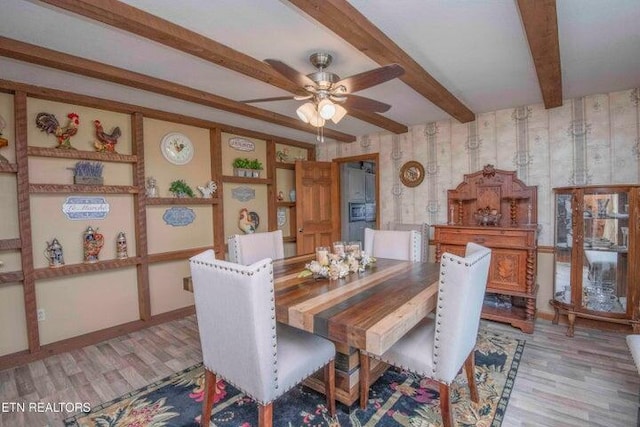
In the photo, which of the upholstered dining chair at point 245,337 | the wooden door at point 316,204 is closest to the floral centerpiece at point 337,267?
the upholstered dining chair at point 245,337

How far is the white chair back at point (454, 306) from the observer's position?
1.48m

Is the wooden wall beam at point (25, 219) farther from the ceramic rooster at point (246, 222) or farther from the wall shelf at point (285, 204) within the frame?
the wall shelf at point (285, 204)

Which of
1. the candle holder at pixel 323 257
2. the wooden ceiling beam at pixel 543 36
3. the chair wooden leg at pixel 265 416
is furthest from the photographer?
the candle holder at pixel 323 257

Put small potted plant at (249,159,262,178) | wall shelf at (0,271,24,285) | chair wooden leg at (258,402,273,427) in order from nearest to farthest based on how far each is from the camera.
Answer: chair wooden leg at (258,402,273,427) → wall shelf at (0,271,24,285) → small potted plant at (249,159,262,178)

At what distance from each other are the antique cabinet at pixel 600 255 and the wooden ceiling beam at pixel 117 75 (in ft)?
10.4

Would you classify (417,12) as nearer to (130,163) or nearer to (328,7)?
(328,7)

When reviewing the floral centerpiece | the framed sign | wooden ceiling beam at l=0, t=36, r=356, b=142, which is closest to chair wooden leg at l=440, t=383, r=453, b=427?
the floral centerpiece

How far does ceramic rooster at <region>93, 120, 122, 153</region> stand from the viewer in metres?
3.00

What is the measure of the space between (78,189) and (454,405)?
3457 mm

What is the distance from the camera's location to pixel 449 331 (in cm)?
154

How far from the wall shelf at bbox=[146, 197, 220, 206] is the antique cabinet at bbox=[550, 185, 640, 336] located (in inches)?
148

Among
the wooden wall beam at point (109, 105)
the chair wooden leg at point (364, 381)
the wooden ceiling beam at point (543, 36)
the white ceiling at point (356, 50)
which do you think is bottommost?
the chair wooden leg at point (364, 381)

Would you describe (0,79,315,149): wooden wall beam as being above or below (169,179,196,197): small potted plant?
above

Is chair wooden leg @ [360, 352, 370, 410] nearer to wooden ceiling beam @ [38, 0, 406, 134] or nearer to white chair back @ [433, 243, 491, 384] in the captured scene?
white chair back @ [433, 243, 491, 384]
